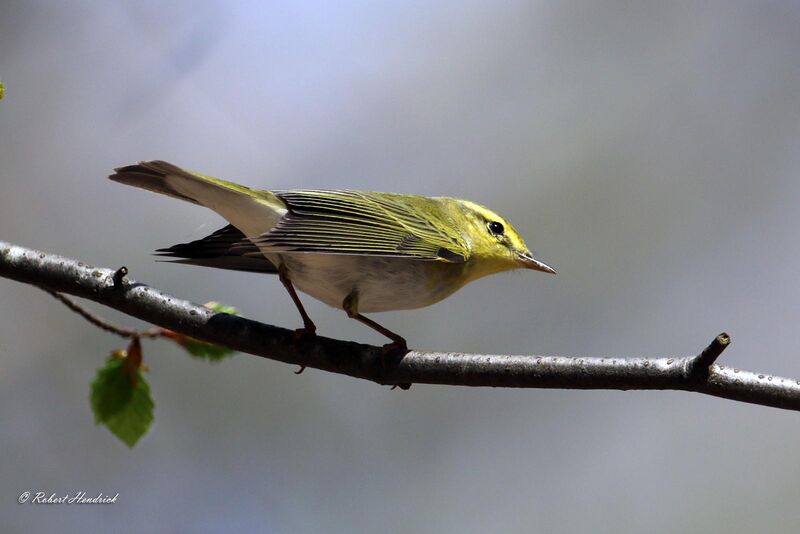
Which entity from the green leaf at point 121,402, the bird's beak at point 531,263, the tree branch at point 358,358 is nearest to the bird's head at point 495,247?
the bird's beak at point 531,263

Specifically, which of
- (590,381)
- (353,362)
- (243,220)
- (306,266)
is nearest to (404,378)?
(353,362)

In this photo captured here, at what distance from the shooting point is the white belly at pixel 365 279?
374cm

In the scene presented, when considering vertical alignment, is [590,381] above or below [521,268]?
below

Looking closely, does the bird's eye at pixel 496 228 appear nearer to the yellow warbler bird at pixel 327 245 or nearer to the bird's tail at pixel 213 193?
the yellow warbler bird at pixel 327 245

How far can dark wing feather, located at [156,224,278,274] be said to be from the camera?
3799mm

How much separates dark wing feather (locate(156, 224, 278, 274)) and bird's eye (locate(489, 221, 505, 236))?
1.36 meters

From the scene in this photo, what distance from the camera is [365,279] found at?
3.78 m

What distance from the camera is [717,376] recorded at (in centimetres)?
250

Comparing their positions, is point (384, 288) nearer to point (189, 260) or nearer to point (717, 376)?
point (189, 260)

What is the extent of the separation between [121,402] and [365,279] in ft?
4.23

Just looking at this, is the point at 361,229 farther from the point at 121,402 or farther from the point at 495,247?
the point at 121,402

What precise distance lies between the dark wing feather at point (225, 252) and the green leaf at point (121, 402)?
60cm


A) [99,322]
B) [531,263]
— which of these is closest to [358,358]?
[99,322]

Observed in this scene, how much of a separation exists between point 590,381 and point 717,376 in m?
0.39
